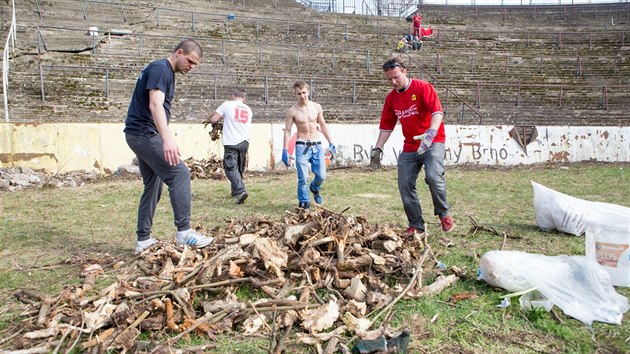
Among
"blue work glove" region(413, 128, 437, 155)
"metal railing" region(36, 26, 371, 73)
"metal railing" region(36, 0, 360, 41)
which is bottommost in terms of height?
"blue work glove" region(413, 128, 437, 155)

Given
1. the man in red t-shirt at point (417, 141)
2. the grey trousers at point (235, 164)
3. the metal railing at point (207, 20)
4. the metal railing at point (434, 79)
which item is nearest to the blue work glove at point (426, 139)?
the man in red t-shirt at point (417, 141)

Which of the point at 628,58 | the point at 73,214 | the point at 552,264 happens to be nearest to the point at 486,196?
the point at 552,264

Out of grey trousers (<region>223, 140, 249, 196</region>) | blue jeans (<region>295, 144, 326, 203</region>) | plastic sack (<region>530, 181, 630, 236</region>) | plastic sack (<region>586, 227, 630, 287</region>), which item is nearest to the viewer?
plastic sack (<region>586, 227, 630, 287</region>)

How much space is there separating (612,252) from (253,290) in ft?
8.50

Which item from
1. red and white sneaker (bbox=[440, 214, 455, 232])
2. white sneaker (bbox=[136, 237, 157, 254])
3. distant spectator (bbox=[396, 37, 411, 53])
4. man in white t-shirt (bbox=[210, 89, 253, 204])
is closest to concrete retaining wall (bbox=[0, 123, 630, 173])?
man in white t-shirt (bbox=[210, 89, 253, 204])

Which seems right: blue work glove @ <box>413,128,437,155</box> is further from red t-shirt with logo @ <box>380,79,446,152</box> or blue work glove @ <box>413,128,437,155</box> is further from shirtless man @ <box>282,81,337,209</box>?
shirtless man @ <box>282,81,337,209</box>

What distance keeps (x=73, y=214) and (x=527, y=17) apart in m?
31.3

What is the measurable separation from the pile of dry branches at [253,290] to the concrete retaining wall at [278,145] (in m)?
7.47

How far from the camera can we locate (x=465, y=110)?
1864cm

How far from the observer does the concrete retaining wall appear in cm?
1025

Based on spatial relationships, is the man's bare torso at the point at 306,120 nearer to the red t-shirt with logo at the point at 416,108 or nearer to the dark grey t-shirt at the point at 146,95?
the red t-shirt with logo at the point at 416,108

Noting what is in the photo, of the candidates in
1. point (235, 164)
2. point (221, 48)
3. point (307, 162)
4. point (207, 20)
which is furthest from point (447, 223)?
point (207, 20)

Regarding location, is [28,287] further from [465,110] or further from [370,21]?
[370,21]

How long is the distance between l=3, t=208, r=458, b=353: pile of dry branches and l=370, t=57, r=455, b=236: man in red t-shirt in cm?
92
